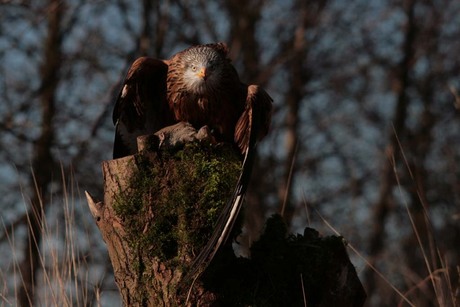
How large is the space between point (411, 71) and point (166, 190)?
1185 cm

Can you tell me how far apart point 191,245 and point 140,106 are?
1.24m

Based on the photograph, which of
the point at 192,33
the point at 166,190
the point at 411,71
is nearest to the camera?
the point at 166,190

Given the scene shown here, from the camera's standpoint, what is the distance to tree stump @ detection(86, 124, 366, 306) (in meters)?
3.39

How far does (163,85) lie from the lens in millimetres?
4516

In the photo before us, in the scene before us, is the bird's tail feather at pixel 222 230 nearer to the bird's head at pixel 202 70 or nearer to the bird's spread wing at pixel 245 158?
the bird's spread wing at pixel 245 158

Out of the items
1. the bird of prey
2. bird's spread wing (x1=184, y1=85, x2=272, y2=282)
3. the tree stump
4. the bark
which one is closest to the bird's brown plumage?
the bird of prey

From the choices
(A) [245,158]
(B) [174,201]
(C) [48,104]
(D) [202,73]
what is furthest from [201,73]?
(C) [48,104]

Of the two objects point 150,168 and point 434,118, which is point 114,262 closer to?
point 150,168

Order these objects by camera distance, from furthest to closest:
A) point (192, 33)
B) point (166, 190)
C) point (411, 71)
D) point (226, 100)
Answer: point (411, 71) → point (192, 33) → point (226, 100) → point (166, 190)

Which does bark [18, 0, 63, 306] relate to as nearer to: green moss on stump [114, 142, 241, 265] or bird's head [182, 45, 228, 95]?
bird's head [182, 45, 228, 95]

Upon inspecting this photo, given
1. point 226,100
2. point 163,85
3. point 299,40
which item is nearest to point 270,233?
point 226,100

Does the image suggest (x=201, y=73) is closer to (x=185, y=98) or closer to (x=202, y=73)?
(x=202, y=73)

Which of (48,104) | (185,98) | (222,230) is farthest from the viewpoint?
(48,104)

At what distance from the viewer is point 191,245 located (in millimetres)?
3393
